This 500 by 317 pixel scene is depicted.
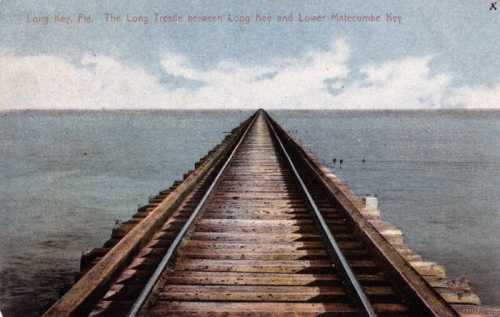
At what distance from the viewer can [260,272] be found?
4.23 m

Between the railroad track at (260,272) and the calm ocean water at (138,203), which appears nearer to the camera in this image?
the railroad track at (260,272)

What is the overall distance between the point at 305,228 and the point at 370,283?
1954 millimetres

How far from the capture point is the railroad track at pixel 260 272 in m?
3.36

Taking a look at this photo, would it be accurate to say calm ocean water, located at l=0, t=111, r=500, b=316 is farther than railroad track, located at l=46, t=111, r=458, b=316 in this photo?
Yes

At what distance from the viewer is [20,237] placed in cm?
1820

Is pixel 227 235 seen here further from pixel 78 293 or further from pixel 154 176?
pixel 154 176

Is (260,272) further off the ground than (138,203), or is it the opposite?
(260,272)

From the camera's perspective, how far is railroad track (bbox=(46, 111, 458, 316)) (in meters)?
3.36

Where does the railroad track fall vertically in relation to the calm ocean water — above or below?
above

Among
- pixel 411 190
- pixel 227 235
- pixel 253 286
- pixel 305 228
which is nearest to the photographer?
pixel 253 286

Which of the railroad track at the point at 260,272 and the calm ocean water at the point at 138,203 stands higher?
the railroad track at the point at 260,272

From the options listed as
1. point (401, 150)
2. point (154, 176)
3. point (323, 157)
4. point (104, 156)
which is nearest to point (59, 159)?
point (104, 156)

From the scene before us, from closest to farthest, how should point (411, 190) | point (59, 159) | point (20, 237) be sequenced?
point (20, 237), point (411, 190), point (59, 159)

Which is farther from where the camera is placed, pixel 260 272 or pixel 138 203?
pixel 138 203
